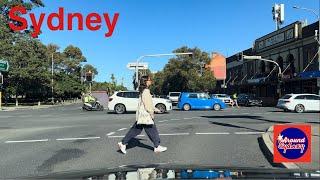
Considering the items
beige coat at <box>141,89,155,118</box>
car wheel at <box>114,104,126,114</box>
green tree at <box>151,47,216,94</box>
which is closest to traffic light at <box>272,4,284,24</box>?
car wheel at <box>114,104,126,114</box>

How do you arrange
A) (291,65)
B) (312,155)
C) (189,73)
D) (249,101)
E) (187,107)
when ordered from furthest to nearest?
1. (189,73)
2. (249,101)
3. (291,65)
4. (187,107)
5. (312,155)

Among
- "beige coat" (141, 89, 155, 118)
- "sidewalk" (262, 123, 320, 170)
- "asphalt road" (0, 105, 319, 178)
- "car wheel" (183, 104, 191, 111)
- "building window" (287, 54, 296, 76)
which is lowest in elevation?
"asphalt road" (0, 105, 319, 178)

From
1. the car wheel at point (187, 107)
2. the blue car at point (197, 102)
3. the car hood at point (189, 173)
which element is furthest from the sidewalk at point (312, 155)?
the car wheel at point (187, 107)

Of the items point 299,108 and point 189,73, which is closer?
point 299,108

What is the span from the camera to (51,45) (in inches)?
4124

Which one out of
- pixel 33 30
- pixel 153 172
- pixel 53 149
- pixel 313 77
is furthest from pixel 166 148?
pixel 33 30

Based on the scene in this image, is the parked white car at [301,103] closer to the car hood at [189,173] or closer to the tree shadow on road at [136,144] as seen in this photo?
the tree shadow on road at [136,144]

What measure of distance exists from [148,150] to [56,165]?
2.95 m

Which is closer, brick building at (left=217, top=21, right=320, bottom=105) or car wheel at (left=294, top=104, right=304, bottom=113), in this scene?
car wheel at (left=294, top=104, right=304, bottom=113)

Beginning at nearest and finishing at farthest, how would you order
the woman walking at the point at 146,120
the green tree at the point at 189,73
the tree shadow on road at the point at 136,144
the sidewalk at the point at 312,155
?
the sidewalk at the point at 312,155, the woman walking at the point at 146,120, the tree shadow on road at the point at 136,144, the green tree at the point at 189,73

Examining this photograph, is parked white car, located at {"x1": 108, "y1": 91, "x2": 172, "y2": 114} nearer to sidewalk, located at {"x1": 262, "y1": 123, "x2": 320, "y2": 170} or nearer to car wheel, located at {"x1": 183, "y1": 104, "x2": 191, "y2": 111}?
car wheel, located at {"x1": 183, "y1": 104, "x2": 191, "y2": 111}

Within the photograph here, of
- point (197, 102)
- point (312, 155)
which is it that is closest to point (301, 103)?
point (197, 102)

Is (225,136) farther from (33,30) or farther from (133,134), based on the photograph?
(33,30)

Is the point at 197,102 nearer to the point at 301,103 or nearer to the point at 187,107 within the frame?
the point at 187,107
